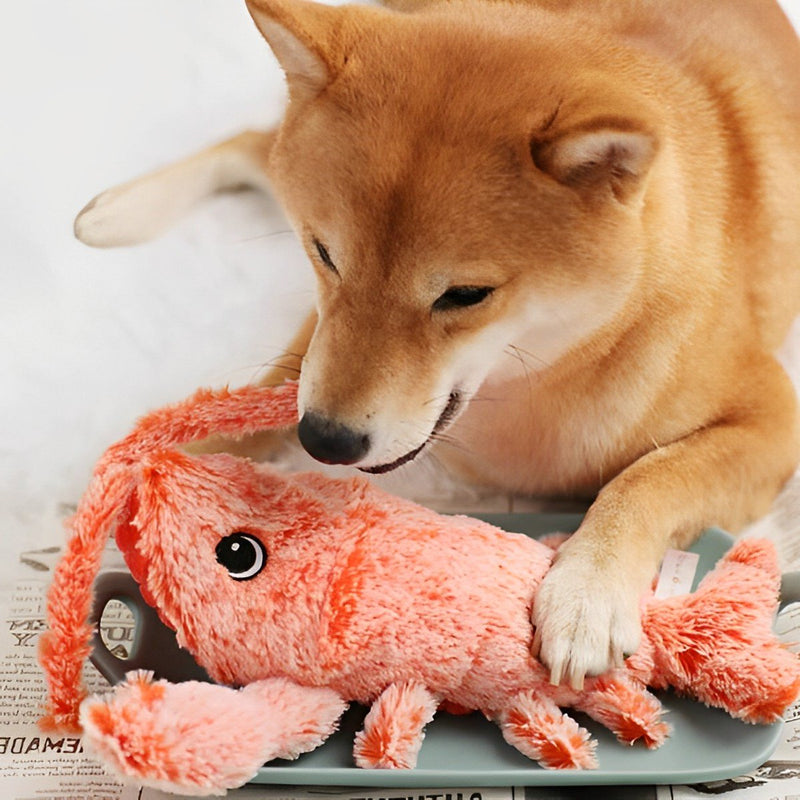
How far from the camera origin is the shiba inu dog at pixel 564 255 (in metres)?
0.90

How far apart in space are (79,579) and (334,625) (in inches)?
9.0

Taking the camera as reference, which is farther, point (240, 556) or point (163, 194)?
point (163, 194)

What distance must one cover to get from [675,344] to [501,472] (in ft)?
0.87

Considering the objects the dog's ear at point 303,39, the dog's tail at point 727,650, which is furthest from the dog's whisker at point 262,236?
the dog's tail at point 727,650

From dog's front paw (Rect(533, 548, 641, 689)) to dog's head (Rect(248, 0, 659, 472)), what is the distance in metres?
0.19

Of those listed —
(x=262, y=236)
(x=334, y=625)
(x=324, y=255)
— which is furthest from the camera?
(x=262, y=236)

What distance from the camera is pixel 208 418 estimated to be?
961 mm

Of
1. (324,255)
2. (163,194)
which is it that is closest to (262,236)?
(163,194)

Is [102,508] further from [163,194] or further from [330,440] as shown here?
[163,194]

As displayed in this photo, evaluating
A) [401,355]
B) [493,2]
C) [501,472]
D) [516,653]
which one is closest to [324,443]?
[401,355]

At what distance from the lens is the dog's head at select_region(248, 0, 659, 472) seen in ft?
2.92

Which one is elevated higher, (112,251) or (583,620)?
(583,620)

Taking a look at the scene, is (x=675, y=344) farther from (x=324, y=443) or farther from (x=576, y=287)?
(x=324, y=443)

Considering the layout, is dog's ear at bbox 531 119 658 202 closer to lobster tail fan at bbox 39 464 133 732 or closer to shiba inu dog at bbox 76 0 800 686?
shiba inu dog at bbox 76 0 800 686
